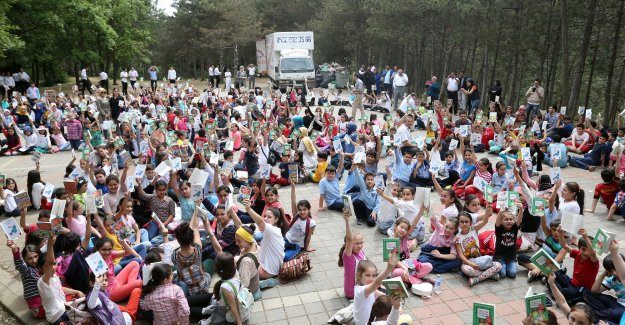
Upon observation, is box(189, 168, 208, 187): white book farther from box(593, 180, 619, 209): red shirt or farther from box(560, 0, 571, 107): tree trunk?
box(560, 0, 571, 107): tree trunk

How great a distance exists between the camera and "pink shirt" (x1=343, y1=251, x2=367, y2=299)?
586 cm

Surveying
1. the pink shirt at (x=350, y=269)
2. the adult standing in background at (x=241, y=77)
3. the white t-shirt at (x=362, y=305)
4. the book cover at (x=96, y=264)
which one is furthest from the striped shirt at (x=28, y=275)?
the adult standing in background at (x=241, y=77)

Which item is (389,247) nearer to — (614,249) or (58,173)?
(614,249)

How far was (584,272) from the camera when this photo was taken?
5773 mm

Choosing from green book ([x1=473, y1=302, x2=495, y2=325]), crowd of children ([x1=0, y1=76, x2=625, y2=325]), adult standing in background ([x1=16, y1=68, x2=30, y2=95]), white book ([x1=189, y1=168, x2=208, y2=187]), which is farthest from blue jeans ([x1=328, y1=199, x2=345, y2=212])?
adult standing in background ([x1=16, y1=68, x2=30, y2=95])

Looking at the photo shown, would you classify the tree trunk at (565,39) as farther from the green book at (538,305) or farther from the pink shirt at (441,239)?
the green book at (538,305)

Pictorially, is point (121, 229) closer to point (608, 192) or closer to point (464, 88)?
point (608, 192)

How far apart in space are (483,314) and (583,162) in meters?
10.3

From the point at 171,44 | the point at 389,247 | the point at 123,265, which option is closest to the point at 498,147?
the point at 389,247

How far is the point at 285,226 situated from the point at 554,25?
1653 cm

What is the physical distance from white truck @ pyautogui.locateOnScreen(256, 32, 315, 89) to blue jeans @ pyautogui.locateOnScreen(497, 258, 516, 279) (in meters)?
22.5

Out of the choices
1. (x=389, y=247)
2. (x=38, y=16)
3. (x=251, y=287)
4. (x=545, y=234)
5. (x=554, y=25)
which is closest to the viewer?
(x=389, y=247)

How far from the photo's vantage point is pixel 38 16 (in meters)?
27.4

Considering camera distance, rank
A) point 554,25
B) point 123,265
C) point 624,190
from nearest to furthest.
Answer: point 123,265, point 624,190, point 554,25
